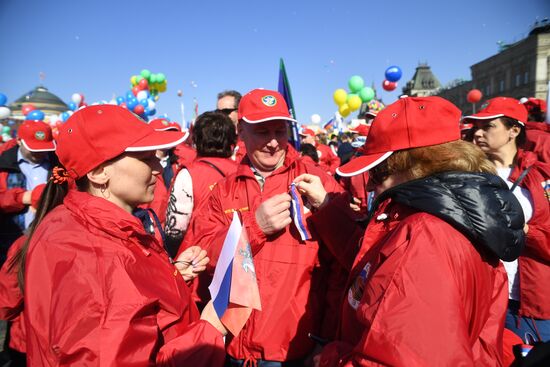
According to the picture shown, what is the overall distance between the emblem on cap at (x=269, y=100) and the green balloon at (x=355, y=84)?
11668 mm

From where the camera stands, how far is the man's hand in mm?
1967

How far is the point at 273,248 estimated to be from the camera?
6.95ft

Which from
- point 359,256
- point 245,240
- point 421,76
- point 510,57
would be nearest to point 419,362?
point 359,256

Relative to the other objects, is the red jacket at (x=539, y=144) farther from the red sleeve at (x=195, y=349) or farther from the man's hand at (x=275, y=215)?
the red sleeve at (x=195, y=349)

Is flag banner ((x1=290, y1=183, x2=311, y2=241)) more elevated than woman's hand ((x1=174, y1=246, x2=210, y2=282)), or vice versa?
flag banner ((x1=290, y1=183, x2=311, y2=241))

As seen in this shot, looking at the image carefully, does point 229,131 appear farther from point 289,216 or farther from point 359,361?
point 359,361

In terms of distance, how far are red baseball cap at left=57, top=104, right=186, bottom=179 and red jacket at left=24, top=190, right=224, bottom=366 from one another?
5.9 inches

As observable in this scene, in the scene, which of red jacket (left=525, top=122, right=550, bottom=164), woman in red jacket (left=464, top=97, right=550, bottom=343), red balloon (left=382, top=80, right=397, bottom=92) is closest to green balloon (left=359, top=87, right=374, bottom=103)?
red balloon (left=382, top=80, right=397, bottom=92)

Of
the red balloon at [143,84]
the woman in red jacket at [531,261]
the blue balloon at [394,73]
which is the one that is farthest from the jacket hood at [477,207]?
the red balloon at [143,84]

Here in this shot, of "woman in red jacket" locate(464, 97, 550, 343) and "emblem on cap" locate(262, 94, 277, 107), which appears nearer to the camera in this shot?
"emblem on cap" locate(262, 94, 277, 107)

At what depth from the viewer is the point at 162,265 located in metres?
1.65

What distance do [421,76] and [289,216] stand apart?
86.7 metres

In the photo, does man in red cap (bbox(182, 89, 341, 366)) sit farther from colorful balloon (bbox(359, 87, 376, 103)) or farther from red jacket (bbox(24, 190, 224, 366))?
colorful balloon (bbox(359, 87, 376, 103))

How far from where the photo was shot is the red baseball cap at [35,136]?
14.5 feet
